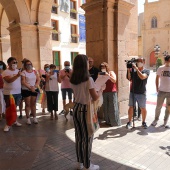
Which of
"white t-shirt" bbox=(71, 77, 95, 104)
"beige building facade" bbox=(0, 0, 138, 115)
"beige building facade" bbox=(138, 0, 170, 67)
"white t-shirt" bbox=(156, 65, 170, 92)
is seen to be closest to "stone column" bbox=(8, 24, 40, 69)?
"beige building facade" bbox=(0, 0, 138, 115)

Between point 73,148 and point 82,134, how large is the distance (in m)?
0.96

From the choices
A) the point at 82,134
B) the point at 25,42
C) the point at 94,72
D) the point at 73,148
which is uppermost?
the point at 25,42

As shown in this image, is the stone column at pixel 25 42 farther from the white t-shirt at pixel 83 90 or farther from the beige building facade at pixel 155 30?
the beige building facade at pixel 155 30

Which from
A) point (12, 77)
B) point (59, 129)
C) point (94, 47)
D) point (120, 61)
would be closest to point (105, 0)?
point (94, 47)

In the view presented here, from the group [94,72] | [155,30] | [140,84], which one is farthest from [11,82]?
[155,30]

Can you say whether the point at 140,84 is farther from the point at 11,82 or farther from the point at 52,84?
the point at 11,82

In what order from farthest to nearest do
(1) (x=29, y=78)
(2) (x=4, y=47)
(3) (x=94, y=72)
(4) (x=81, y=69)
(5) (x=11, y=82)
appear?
1. (2) (x=4, y=47)
2. (1) (x=29, y=78)
3. (3) (x=94, y=72)
4. (5) (x=11, y=82)
5. (4) (x=81, y=69)

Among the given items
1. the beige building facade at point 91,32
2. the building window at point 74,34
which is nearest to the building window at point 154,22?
the building window at point 74,34

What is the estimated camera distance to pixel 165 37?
34.5 meters

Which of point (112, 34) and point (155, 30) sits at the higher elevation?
point (155, 30)

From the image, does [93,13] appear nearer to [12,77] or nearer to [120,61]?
[120,61]

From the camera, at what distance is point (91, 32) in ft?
16.5

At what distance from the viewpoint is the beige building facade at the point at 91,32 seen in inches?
189

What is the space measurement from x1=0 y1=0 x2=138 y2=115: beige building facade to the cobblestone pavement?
4.55ft
